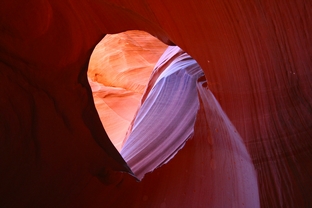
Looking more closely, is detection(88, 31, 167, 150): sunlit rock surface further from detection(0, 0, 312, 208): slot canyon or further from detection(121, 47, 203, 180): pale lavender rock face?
detection(0, 0, 312, 208): slot canyon

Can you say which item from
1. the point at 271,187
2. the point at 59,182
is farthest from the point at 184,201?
the point at 59,182

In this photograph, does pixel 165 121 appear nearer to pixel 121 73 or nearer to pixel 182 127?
pixel 182 127

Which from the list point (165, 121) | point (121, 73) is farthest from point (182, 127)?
point (121, 73)

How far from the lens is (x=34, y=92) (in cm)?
144

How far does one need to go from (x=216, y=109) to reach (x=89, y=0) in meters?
0.95

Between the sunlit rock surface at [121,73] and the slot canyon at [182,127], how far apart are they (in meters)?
3.76

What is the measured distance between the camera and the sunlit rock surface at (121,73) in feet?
19.0

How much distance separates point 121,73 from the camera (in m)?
A: 6.66

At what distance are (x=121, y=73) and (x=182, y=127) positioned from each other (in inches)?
194

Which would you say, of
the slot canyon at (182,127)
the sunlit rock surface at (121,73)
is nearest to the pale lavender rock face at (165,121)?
the slot canyon at (182,127)

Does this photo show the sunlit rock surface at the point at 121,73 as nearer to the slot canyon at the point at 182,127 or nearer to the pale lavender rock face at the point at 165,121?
the pale lavender rock face at the point at 165,121

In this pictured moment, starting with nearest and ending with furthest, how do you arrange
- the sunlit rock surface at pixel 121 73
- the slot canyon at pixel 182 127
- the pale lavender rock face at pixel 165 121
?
1. the slot canyon at pixel 182 127
2. the pale lavender rock face at pixel 165 121
3. the sunlit rock surface at pixel 121 73

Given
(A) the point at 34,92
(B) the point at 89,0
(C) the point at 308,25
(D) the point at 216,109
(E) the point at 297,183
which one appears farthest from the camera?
(D) the point at 216,109

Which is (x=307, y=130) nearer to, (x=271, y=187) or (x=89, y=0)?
(x=271, y=187)
